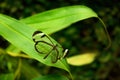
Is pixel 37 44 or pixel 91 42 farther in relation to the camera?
pixel 91 42

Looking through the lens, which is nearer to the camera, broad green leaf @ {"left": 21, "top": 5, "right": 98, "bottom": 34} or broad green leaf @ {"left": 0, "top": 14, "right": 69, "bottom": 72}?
broad green leaf @ {"left": 0, "top": 14, "right": 69, "bottom": 72}

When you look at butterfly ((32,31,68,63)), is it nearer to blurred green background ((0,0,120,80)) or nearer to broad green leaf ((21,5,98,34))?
broad green leaf ((21,5,98,34))

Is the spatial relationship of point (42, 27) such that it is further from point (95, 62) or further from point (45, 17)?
point (95, 62)

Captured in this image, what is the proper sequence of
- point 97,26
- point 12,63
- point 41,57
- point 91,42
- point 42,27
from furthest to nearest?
point 91,42, point 97,26, point 12,63, point 42,27, point 41,57

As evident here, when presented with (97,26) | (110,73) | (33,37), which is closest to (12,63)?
(33,37)

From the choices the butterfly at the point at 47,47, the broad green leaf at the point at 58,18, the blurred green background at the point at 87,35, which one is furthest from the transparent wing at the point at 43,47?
the blurred green background at the point at 87,35

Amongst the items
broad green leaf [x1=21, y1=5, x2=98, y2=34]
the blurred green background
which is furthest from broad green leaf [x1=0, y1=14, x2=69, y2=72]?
the blurred green background
